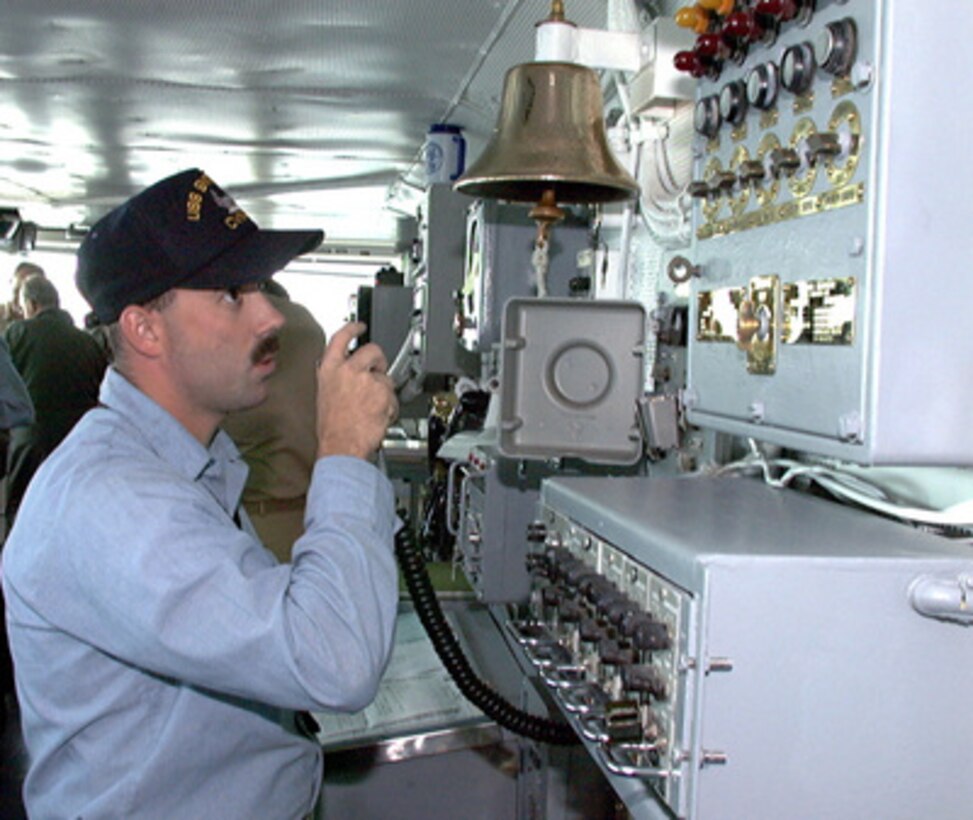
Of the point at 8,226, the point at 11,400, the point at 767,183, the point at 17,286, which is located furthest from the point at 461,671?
the point at 8,226

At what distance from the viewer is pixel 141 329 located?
1.30 metres

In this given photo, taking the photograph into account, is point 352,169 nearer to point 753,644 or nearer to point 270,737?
point 270,737

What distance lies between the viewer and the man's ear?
1296mm

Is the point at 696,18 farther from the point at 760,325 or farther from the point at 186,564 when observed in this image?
the point at 186,564

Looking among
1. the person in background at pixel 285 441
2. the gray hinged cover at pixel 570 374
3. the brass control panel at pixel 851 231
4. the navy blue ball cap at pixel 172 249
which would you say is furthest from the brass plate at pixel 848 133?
the person in background at pixel 285 441

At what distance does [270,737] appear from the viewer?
1.34m

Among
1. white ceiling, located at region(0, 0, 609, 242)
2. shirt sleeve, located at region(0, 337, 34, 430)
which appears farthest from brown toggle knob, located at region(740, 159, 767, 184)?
shirt sleeve, located at region(0, 337, 34, 430)

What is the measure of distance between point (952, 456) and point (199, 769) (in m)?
0.95

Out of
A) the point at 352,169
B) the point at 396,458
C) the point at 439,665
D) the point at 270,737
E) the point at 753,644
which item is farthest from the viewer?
the point at 352,169

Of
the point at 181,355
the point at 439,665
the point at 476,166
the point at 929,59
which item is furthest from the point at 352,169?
the point at 929,59

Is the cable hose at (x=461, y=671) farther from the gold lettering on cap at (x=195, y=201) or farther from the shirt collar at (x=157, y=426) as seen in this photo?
the gold lettering on cap at (x=195, y=201)

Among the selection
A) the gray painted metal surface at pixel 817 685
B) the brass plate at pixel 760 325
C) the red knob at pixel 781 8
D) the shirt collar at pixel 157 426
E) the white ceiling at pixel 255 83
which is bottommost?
the gray painted metal surface at pixel 817 685

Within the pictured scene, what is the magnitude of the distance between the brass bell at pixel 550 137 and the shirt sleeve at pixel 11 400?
251cm

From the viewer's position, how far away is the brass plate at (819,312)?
1.08 metres
